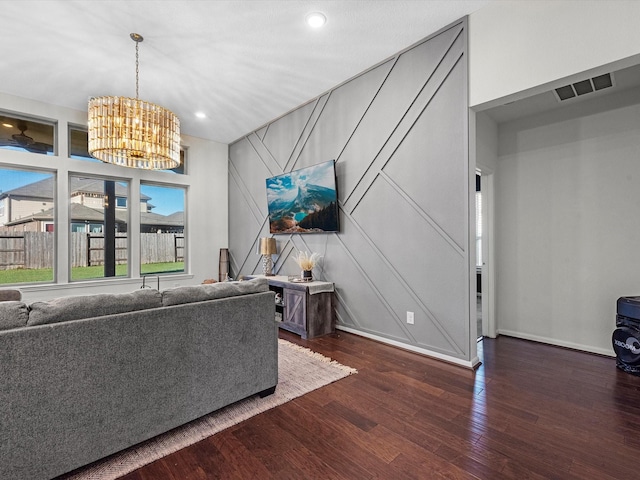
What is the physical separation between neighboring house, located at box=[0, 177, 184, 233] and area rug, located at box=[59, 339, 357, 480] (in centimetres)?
356

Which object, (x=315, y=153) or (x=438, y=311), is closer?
(x=438, y=311)

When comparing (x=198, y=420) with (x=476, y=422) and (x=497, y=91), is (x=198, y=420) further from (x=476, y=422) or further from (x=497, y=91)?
(x=497, y=91)

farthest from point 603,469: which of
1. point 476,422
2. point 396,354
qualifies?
point 396,354

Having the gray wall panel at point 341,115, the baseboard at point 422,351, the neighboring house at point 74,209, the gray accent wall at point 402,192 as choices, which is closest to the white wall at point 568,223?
the baseboard at point 422,351

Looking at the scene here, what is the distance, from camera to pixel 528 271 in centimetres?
361

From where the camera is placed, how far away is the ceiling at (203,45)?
259 cm

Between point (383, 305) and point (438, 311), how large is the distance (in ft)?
2.09

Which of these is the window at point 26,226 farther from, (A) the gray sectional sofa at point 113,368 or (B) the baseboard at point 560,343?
(B) the baseboard at point 560,343

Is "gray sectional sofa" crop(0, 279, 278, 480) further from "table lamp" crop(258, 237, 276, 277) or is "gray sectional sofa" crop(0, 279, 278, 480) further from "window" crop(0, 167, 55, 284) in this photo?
"window" crop(0, 167, 55, 284)

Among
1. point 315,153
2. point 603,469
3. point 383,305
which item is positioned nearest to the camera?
point 603,469

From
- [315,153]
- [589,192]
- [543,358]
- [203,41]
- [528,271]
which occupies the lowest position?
[543,358]

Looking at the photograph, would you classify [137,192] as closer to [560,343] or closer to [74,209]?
[74,209]

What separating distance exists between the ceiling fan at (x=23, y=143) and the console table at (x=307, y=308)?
3.70 meters

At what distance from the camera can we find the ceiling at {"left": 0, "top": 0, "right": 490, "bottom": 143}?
2.59 meters
